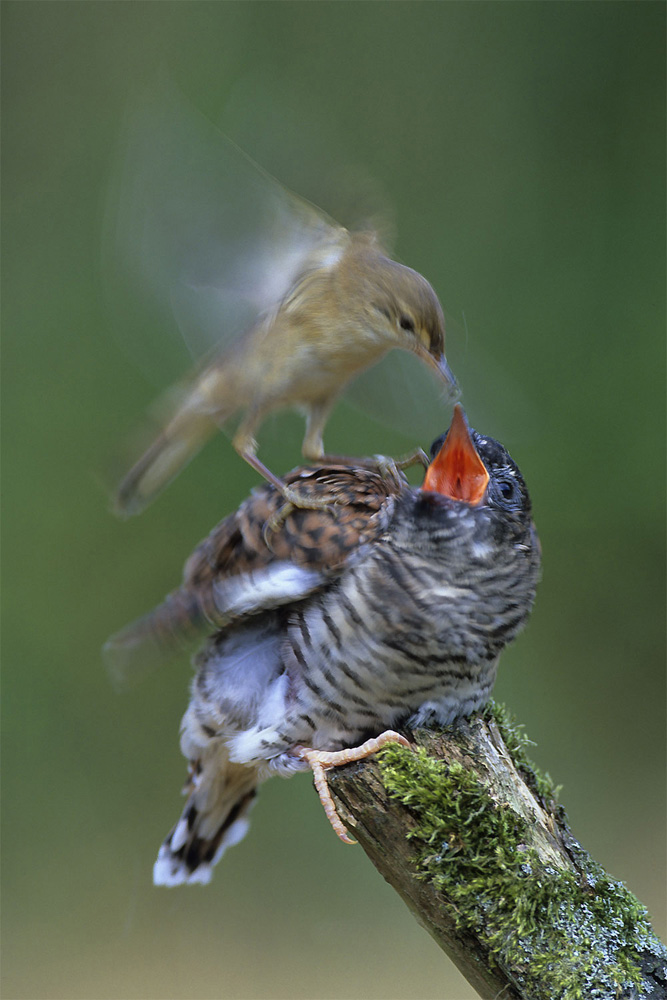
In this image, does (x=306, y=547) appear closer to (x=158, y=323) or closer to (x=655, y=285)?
(x=158, y=323)

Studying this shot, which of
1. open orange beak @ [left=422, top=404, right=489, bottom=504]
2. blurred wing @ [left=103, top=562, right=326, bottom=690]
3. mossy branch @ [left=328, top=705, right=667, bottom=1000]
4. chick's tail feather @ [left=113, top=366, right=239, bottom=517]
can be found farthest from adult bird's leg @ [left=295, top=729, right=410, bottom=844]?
chick's tail feather @ [left=113, top=366, right=239, bottom=517]

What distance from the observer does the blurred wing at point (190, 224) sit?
1.88 m

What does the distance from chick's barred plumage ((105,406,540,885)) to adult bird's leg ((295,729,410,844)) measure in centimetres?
5

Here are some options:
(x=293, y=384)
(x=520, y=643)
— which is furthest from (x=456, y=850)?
(x=520, y=643)

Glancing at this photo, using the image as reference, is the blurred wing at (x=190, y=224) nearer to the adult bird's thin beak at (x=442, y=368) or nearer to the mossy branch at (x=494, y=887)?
the adult bird's thin beak at (x=442, y=368)

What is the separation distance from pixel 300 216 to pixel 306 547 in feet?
2.31

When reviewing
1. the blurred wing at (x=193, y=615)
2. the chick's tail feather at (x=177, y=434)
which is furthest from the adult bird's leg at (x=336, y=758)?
the chick's tail feather at (x=177, y=434)

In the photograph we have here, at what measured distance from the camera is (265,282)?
198 cm

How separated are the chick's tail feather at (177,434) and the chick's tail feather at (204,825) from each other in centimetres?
74

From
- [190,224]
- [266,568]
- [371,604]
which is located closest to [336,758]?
[371,604]

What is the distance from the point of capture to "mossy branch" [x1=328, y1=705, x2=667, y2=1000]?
161cm

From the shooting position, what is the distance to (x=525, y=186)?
4156mm

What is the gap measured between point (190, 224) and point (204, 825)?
1597mm

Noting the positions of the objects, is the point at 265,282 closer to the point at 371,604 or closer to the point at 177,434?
the point at 177,434
